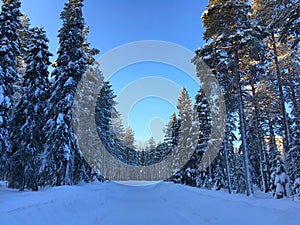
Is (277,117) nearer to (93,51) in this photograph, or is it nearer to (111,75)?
(93,51)

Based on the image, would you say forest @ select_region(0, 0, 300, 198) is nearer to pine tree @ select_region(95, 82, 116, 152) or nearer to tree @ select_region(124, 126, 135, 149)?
pine tree @ select_region(95, 82, 116, 152)

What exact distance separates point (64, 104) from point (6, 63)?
5.73 meters

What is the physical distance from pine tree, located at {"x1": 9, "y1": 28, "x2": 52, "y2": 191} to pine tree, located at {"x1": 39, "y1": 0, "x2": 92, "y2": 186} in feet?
3.08

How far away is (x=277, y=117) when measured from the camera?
82.5 feet

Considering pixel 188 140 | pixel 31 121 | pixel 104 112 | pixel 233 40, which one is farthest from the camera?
pixel 104 112

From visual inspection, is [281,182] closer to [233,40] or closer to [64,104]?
[233,40]

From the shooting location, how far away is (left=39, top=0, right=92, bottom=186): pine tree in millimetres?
18078

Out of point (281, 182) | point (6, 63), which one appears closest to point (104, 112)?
point (6, 63)

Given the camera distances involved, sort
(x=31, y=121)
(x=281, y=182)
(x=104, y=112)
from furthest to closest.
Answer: (x=104, y=112) < (x=31, y=121) < (x=281, y=182)

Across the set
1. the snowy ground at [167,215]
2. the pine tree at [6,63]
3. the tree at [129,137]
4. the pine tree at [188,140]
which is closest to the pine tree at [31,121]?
the pine tree at [6,63]

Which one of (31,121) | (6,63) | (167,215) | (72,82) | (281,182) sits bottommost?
(167,215)

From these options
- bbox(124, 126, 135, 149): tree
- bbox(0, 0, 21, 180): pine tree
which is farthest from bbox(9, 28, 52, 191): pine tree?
bbox(124, 126, 135, 149): tree

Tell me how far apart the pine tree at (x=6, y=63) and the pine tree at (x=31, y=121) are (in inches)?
33.5

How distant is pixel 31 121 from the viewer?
19047 millimetres
